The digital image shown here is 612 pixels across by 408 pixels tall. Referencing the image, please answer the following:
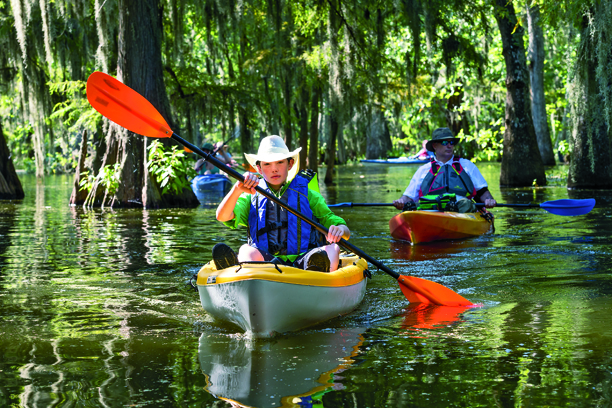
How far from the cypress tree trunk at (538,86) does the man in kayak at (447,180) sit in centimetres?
1554

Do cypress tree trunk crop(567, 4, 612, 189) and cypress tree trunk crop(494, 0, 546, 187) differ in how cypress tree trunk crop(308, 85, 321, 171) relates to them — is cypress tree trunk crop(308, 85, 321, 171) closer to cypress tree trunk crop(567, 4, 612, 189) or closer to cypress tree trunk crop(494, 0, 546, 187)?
cypress tree trunk crop(494, 0, 546, 187)

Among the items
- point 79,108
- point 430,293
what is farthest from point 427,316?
point 79,108

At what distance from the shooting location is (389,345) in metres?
4.58

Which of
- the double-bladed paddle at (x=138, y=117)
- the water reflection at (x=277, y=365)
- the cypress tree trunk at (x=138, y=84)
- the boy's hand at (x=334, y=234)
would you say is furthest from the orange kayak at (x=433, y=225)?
the cypress tree trunk at (x=138, y=84)

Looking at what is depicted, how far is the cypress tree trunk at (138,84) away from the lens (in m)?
12.9

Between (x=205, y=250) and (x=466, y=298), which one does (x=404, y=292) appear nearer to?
(x=466, y=298)

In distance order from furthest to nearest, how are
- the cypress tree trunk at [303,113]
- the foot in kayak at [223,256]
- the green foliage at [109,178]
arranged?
the cypress tree trunk at [303,113] → the green foliage at [109,178] → the foot in kayak at [223,256]

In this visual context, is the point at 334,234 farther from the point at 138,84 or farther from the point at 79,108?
the point at 79,108

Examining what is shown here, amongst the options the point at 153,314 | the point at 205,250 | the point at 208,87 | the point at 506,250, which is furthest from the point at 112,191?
the point at 153,314

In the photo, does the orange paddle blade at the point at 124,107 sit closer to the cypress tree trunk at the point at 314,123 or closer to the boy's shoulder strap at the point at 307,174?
the boy's shoulder strap at the point at 307,174

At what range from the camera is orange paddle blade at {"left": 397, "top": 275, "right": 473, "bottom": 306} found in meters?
5.88

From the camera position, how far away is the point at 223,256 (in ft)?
16.4

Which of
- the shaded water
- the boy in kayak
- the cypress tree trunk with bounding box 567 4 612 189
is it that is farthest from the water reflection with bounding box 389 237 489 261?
the cypress tree trunk with bounding box 567 4 612 189

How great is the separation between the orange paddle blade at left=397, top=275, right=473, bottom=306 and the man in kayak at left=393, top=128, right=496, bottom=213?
3690 millimetres
